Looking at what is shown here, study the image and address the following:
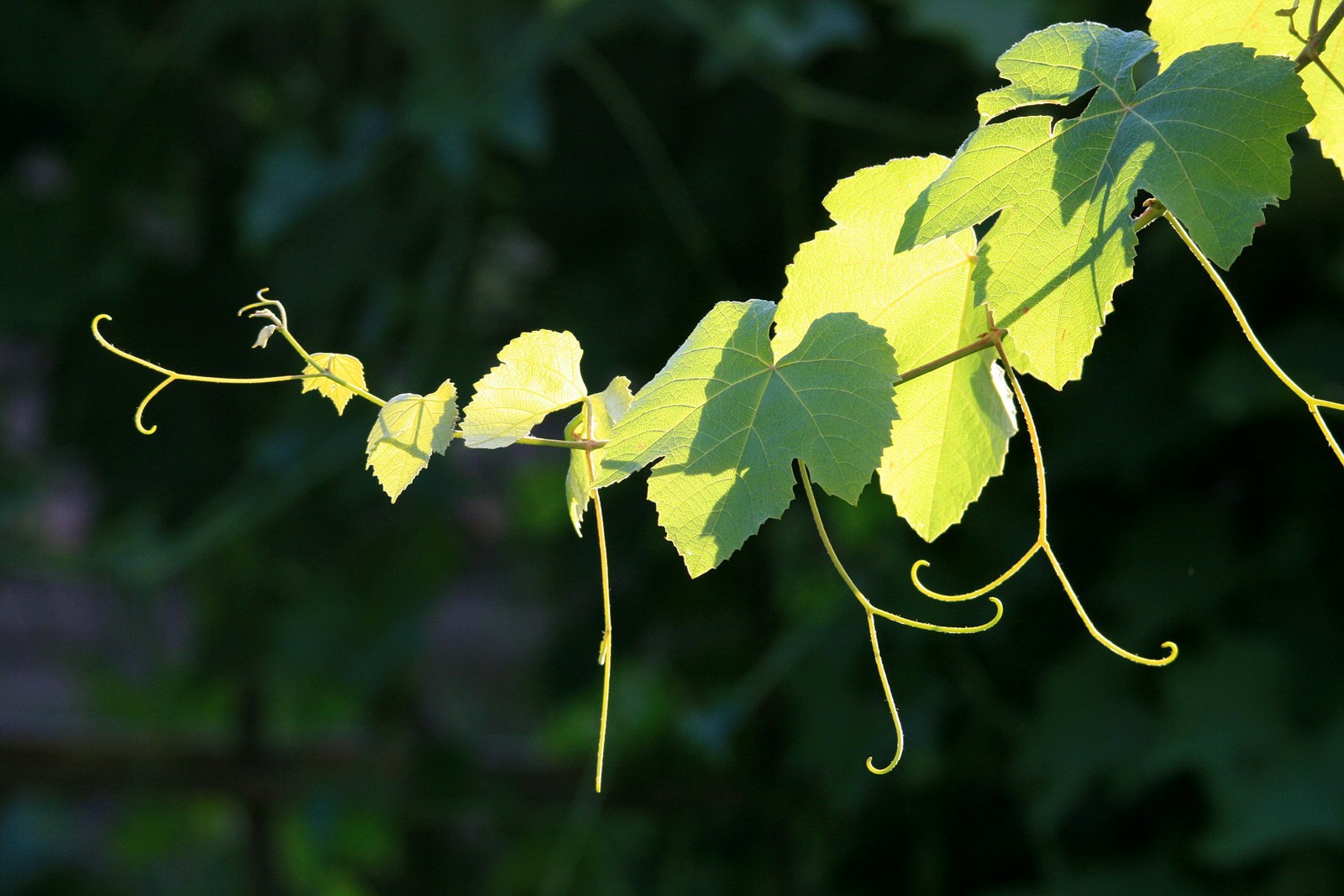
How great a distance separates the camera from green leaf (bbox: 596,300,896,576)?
0.28 metres

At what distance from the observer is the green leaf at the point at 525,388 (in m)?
0.30

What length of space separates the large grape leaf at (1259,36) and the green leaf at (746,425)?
0.36 feet

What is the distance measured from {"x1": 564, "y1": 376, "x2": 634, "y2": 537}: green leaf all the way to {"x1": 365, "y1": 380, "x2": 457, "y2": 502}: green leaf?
0.12ft

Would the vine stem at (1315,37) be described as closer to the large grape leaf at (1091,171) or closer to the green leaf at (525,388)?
the large grape leaf at (1091,171)

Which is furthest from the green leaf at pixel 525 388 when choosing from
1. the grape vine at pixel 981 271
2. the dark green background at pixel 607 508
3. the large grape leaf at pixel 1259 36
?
the dark green background at pixel 607 508

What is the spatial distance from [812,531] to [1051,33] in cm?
115

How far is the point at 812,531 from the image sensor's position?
4.65 ft

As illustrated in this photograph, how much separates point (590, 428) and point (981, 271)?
0.10 meters

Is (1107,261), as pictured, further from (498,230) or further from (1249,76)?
(498,230)

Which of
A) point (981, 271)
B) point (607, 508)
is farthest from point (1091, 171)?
point (607, 508)

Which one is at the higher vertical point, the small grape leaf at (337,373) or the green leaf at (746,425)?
the small grape leaf at (337,373)

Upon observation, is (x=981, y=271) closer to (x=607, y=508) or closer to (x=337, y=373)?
(x=337, y=373)

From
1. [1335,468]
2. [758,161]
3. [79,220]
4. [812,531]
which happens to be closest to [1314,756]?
[1335,468]

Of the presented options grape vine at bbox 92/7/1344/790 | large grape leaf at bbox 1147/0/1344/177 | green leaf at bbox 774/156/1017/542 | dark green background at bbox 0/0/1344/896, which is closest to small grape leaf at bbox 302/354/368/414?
grape vine at bbox 92/7/1344/790
